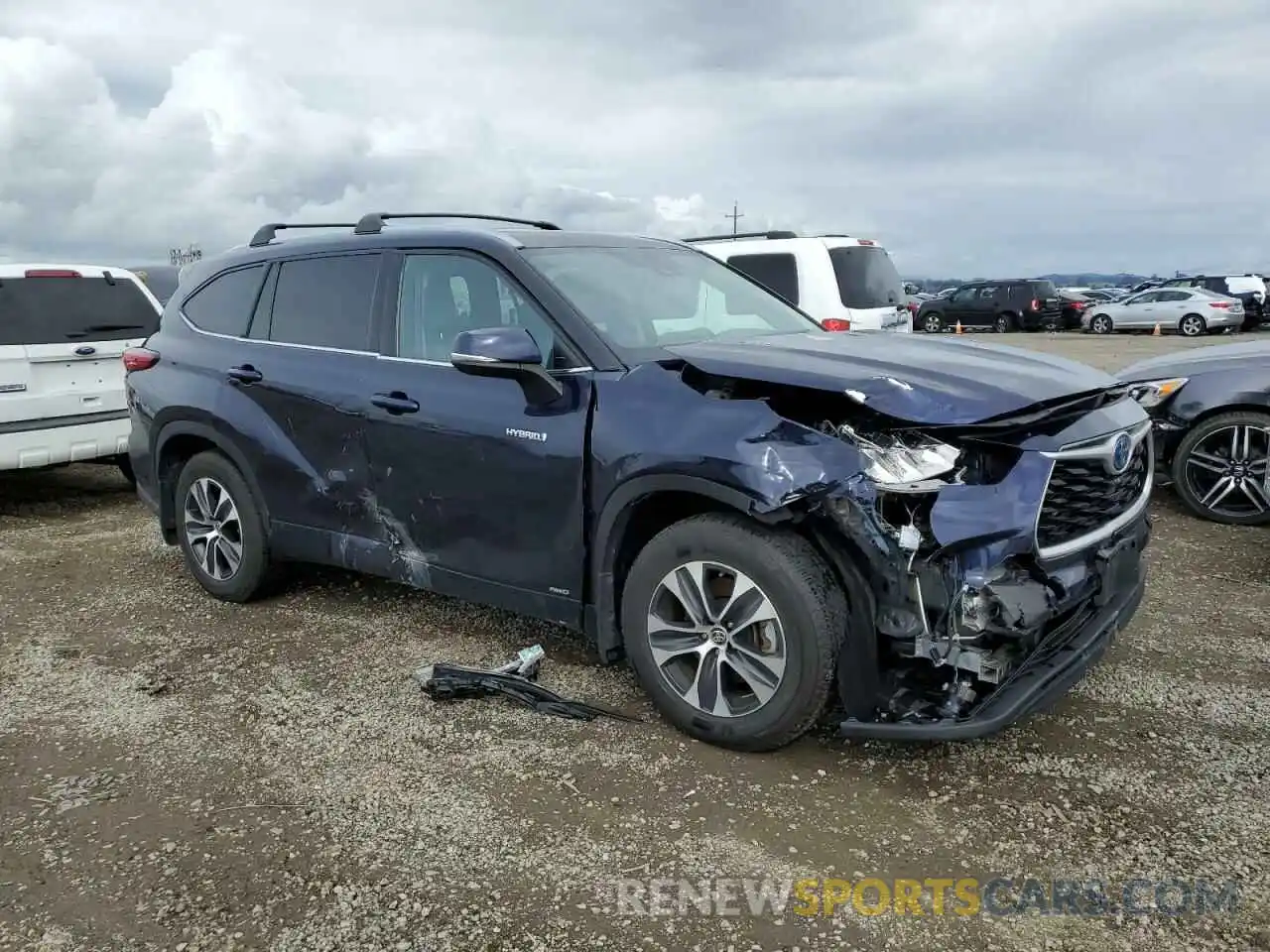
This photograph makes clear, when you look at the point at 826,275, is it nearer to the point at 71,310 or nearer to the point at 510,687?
the point at 71,310

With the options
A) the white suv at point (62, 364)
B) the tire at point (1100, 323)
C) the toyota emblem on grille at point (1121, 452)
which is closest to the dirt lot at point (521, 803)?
the toyota emblem on grille at point (1121, 452)

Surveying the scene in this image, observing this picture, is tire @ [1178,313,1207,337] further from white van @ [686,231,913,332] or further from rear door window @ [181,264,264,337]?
rear door window @ [181,264,264,337]

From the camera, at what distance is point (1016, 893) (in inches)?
104

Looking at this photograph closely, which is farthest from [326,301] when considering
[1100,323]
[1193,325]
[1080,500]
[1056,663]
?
[1100,323]

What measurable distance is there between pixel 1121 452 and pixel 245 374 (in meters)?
3.77

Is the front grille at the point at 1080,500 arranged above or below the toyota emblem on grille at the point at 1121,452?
below

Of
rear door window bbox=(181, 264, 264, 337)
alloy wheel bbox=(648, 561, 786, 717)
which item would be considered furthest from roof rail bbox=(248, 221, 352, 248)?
alloy wheel bbox=(648, 561, 786, 717)

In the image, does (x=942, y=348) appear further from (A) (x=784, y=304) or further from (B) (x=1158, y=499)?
(B) (x=1158, y=499)

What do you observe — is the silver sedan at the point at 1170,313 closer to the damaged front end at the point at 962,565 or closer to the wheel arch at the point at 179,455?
the damaged front end at the point at 962,565

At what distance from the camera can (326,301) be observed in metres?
4.50

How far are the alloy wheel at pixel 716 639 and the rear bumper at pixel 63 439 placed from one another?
16.8 ft

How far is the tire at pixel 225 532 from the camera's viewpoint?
4.81m

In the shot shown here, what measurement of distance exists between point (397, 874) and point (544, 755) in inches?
29.0

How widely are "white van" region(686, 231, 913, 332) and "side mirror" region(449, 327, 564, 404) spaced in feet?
18.9
